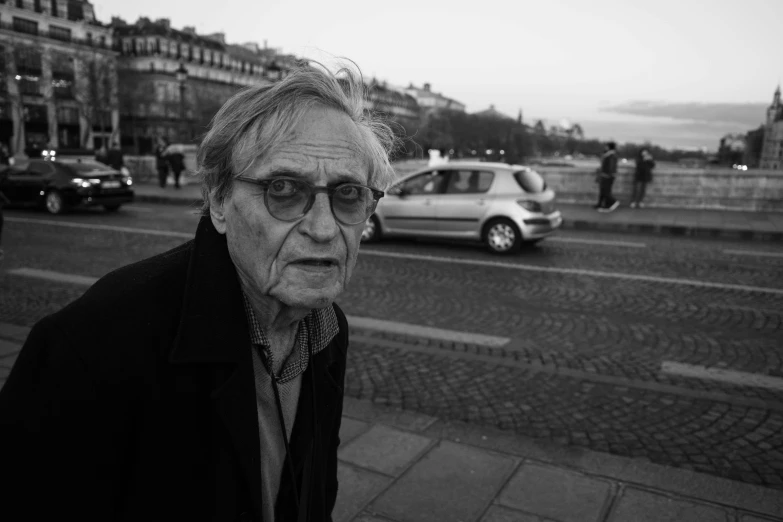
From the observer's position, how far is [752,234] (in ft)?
47.1

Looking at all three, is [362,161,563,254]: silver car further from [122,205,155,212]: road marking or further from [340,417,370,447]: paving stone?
[122,205,155,212]: road marking

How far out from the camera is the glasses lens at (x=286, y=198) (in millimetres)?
1556

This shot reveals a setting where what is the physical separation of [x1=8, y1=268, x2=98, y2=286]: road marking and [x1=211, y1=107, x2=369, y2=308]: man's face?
7458 mm

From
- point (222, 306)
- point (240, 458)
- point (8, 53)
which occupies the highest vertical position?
point (8, 53)

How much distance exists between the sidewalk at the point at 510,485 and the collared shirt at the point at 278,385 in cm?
150

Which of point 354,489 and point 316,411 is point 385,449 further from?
point 316,411

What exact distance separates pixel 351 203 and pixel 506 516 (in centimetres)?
207

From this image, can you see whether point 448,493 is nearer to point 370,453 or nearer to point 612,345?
point 370,453

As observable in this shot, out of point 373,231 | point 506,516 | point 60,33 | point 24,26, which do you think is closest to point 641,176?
point 373,231

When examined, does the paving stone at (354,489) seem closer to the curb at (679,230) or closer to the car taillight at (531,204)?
the car taillight at (531,204)

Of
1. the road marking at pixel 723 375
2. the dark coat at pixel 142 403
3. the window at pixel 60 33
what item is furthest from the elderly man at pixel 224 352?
the window at pixel 60 33

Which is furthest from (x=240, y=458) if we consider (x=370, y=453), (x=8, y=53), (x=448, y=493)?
(x=8, y=53)

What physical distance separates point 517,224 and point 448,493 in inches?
335

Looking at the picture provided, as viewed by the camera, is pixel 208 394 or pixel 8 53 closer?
pixel 208 394
